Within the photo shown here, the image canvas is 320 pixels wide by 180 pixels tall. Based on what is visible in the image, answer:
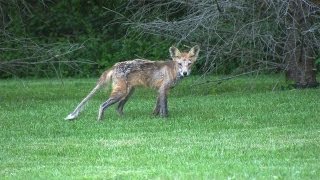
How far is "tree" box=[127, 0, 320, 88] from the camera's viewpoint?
2014cm

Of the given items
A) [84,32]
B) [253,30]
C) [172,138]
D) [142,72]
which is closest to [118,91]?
[142,72]

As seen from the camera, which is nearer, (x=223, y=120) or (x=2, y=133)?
(x=2, y=133)

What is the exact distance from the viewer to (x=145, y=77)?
670 inches

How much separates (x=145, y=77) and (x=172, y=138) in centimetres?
370

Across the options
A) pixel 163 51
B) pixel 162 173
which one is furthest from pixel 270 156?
pixel 163 51

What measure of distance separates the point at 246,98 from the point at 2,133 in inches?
270

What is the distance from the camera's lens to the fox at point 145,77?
656 inches

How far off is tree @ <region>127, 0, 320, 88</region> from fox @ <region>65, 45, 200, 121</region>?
2.84 m

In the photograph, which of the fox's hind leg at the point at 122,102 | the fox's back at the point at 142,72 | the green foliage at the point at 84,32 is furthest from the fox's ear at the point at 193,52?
the green foliage at the point at 84,32

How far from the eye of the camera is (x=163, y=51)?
30688 millimetres

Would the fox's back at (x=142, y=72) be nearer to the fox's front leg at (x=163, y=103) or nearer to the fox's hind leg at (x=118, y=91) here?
the fox's hind leg at (x=118, y=91)

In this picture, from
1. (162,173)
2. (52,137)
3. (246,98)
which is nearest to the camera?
(162,173)

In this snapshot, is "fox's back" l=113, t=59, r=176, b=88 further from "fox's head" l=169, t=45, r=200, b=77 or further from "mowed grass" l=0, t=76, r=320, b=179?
"mowed grass" l=0, t=76, r=320, b=179

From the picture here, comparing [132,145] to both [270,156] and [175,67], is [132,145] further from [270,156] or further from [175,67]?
[175,67]
